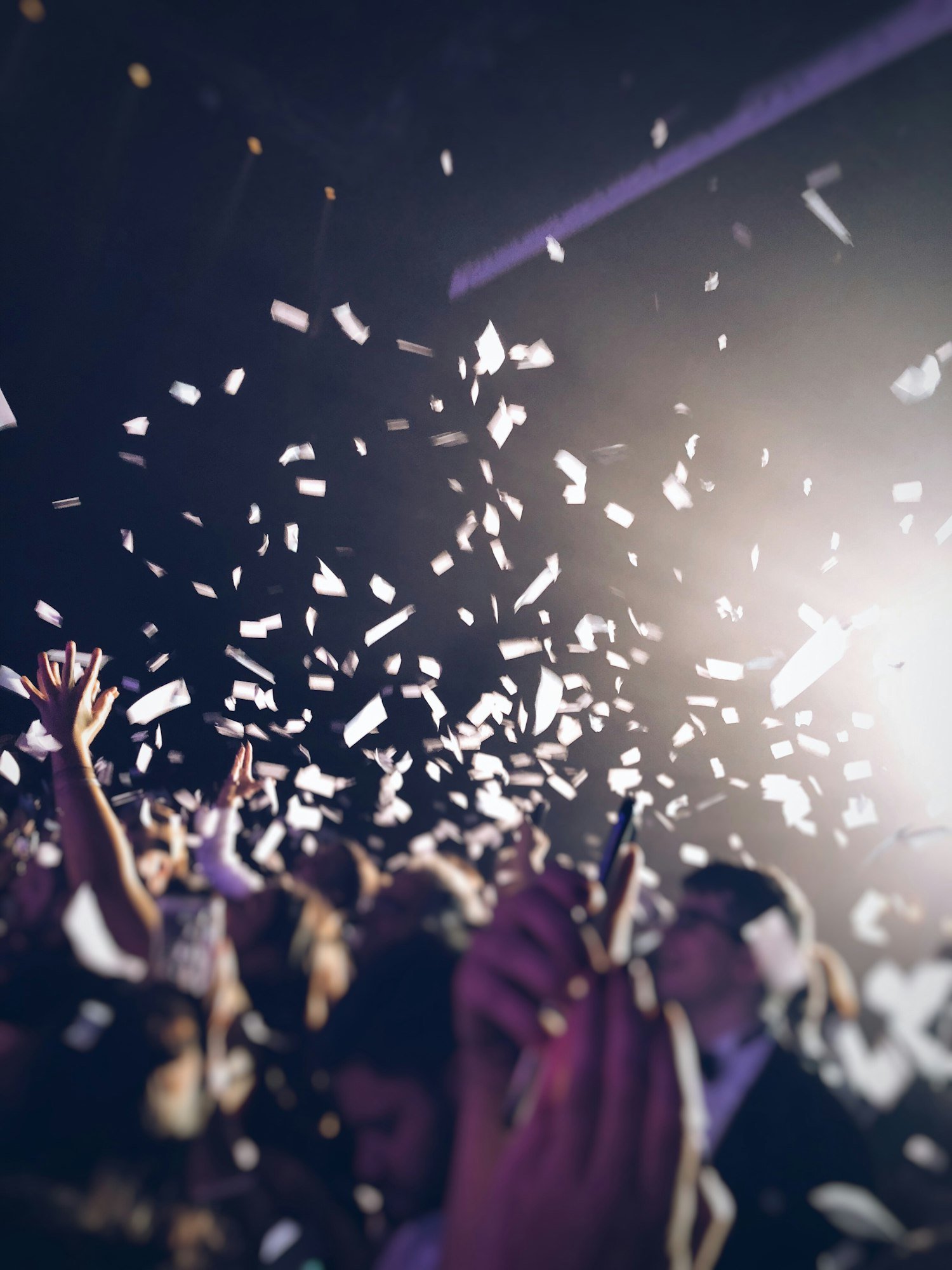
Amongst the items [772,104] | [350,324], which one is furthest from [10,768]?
[772,104]

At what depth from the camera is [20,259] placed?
164 cm

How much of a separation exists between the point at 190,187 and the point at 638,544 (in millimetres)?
1730

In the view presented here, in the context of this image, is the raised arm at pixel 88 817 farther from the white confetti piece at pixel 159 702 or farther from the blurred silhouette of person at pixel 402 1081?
the white confetti piece at pixel 159 702

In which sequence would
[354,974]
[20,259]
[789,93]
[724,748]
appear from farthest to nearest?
1. [724,748]
2. [20,259]
3. [789,93]
4. [354,974]

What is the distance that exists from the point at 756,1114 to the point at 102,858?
1278mm

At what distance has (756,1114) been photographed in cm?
93

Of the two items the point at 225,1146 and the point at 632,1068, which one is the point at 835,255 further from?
the point at 225,1146

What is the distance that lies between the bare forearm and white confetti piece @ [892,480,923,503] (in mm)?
2156

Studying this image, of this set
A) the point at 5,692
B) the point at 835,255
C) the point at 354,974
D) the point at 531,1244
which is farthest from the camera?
the point at 5,692

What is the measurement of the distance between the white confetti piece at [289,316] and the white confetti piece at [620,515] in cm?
119

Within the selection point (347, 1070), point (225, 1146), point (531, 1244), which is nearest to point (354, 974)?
point (347, 1070)

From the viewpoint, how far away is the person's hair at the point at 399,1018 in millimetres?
806

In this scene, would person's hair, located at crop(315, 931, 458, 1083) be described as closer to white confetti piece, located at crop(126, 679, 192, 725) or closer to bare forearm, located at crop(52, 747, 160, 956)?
bare forearm, located at crop(52, 747, 160, 956)

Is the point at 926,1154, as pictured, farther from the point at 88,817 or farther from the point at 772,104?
the point at 772,104
